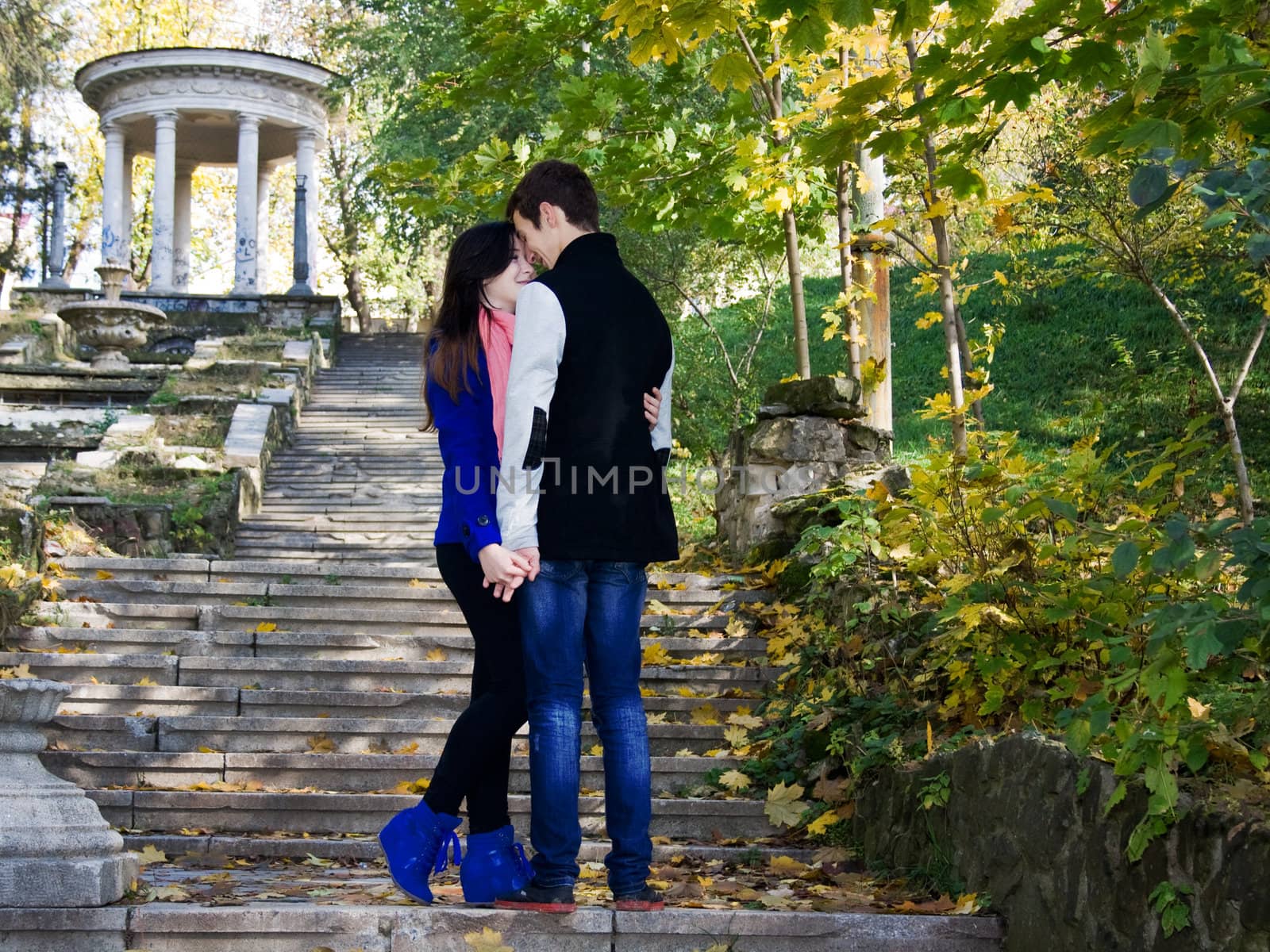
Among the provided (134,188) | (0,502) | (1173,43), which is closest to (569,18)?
(0,502)

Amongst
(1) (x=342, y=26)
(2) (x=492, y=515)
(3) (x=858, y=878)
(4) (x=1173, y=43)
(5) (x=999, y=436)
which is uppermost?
(1) (x=342, y=26)

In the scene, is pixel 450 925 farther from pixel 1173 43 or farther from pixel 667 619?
pixel 667 619

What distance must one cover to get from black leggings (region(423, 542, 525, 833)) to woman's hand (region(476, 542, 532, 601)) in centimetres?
23

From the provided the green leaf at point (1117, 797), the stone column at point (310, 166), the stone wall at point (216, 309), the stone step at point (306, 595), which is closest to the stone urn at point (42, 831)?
the green leaf at point (1117, 797)

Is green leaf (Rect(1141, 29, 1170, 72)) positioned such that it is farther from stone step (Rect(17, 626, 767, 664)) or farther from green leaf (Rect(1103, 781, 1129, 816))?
stone step (Rect(17, 626, 767, 664))

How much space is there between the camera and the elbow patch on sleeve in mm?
3271

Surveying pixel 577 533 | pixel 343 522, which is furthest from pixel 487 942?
pixel 343 522

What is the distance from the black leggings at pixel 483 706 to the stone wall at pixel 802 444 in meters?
4.94

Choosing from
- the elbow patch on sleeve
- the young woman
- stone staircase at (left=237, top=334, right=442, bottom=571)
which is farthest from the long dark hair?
stone staircase at (left=237, top=334, right=442, bottom=571)

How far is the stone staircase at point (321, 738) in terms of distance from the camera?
3.35m

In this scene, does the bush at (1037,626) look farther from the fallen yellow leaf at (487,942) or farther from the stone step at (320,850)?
the fallen yellow leaf at (487,942)

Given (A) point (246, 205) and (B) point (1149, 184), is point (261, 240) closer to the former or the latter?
(A) point (246, 205)

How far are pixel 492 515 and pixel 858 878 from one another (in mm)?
1978

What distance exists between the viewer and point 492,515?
11.1 ft
